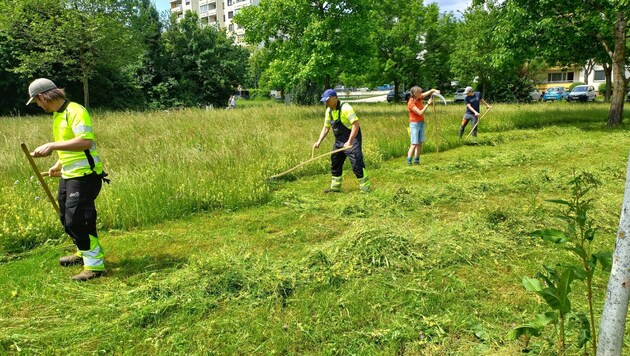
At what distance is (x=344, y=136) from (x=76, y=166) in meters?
4.13

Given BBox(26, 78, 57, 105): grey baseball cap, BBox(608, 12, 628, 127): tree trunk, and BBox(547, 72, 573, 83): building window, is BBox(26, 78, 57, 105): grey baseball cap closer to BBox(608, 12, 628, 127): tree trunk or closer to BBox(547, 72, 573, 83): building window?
BBox(608, 12, 628, 127): tree trunk

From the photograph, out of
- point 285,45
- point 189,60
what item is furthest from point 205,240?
point 189,60

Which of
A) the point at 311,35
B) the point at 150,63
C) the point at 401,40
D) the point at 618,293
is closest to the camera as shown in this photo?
the point at 618,293

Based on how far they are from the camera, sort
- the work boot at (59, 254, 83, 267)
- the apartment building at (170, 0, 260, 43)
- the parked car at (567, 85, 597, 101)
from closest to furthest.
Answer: the work boot at (59, 254, 83, 267), the parked car at (567, 85, 597, 101), the apartment building at (170, 0, 260, 43)

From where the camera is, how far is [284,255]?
4234 mm

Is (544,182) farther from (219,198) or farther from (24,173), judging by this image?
(24,173)

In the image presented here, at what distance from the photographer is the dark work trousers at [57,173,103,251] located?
12.1 ft

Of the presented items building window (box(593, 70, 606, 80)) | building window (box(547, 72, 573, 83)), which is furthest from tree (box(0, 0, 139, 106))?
building window (box(547, 72, 573, 83))

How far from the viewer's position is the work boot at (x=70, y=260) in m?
4.19

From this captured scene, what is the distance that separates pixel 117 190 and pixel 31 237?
1.21 m

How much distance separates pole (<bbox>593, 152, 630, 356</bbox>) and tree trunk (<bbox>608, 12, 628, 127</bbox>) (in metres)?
14.7

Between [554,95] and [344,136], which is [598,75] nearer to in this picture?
[554,95]

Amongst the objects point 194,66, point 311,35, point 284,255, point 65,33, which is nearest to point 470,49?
point 311,35

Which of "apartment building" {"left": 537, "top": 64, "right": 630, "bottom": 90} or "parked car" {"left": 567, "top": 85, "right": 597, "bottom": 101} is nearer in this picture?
"parked car" {"left": 567, "top": 85, "right": 597, "bottom": 101}
